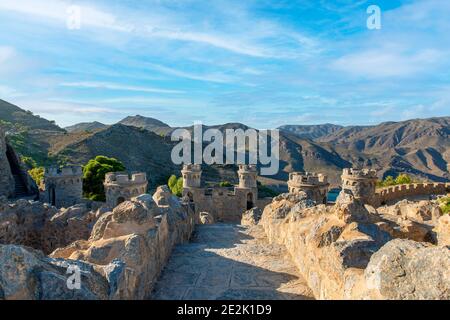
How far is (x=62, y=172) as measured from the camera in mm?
25250

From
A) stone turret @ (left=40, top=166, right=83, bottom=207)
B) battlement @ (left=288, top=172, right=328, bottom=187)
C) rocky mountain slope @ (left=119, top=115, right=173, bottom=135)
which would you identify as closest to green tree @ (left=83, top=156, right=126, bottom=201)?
stone turret @ (left=40, top=166, right=83, bottom=207)

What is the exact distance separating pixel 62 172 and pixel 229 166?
5159cm

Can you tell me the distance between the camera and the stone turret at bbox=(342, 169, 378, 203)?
26062mm

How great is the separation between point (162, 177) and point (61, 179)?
39693mm

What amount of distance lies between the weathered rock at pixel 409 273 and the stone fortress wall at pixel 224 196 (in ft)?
83.0

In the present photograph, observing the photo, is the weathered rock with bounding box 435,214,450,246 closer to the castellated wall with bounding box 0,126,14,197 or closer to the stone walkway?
the stone walkway

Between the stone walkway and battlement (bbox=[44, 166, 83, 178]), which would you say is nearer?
the stone walkway

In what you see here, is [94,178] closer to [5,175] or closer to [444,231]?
[5,175]

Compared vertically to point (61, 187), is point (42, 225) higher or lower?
lower

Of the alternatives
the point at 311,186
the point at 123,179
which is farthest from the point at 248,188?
the point at 123,179

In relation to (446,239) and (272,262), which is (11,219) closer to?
(272,262)

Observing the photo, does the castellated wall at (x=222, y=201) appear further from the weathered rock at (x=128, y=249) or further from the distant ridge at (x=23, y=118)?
the distant ridge at (x=23, y=118)

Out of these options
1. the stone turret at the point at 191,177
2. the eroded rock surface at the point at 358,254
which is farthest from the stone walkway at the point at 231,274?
the stone turret at the point at 191,177

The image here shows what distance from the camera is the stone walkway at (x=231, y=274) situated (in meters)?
8.99
